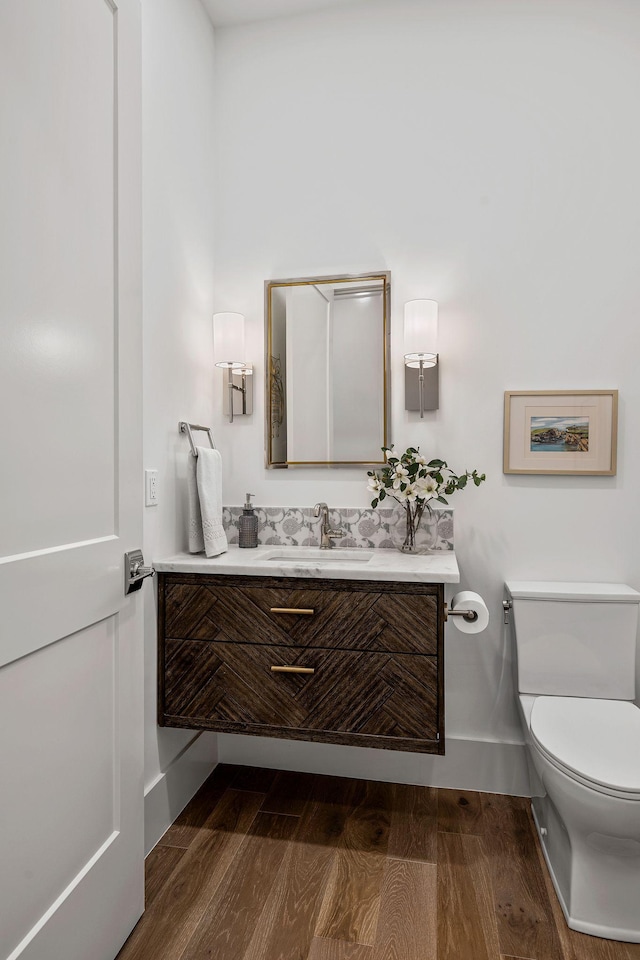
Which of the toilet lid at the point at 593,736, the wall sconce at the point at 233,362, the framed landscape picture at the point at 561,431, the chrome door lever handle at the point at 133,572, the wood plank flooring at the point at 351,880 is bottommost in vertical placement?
the wood plank flooring at the point at 351,880

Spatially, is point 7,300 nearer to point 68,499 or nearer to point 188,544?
point 68,499

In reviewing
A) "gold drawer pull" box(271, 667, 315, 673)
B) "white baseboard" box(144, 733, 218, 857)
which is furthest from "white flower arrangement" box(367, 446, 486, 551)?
"white baseboard" box(144, 733, 218, 857)

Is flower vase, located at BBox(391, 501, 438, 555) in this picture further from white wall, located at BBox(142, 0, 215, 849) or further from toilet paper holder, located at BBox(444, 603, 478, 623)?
white wall, located at BBox(142, 0, 215, 849)

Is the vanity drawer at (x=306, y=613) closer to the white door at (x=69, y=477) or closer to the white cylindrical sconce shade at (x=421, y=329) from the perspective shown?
the white door at (x=69, y=477)

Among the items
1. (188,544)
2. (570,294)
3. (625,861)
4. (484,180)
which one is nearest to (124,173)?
(188,544)

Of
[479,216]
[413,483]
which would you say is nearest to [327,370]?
[413,483]

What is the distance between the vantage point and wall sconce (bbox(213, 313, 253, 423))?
2.27m

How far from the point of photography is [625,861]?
1.47 m

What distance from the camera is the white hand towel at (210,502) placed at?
2002 millimetres

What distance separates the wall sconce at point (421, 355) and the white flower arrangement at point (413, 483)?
0.66ft

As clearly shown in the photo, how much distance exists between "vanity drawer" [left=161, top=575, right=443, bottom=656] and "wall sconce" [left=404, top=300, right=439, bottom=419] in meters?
0.77

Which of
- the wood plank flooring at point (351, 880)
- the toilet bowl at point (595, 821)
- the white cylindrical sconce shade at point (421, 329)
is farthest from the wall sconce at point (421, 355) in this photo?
the wood plank flooring at point (351, 880)

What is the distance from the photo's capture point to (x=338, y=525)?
225cm

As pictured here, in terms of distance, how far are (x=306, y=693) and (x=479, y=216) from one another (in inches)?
70.5
